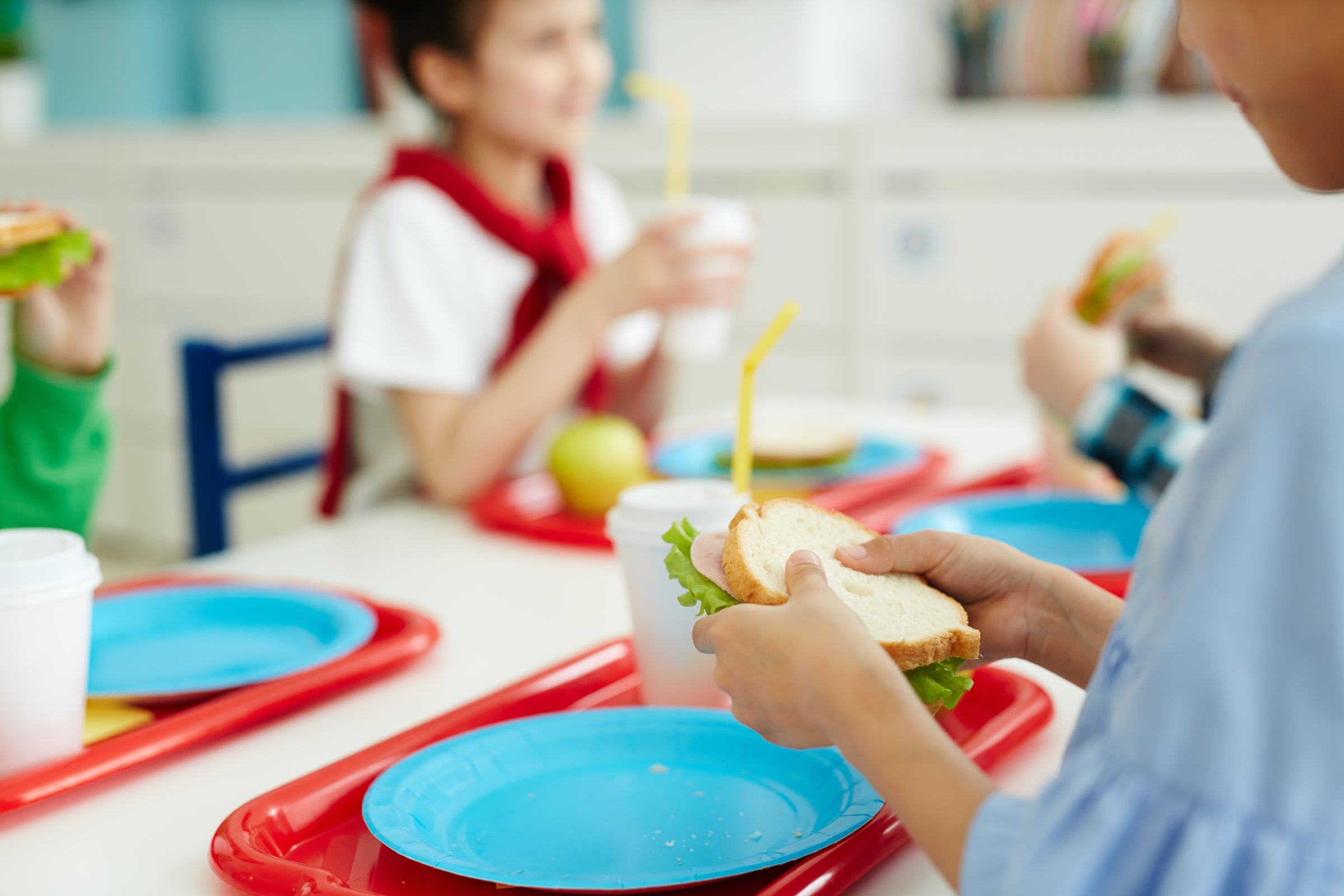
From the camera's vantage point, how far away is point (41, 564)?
25.6 inches

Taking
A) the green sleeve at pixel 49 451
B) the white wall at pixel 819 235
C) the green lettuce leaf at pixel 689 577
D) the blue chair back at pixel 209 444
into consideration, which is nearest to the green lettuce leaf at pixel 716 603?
the green lettuce leaf at pixel 689 577

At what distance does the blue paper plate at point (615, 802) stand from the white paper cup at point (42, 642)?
0.60 feet

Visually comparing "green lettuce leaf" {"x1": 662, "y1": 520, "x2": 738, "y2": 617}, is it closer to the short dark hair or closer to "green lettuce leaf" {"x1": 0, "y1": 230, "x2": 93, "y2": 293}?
"green lettuce leaf" {"x1": 0, "y1": 230, "x2": 93, "y2": 293}

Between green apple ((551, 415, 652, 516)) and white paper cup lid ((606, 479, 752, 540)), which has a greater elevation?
white paper cup lid ((606, 479, 752, 540))

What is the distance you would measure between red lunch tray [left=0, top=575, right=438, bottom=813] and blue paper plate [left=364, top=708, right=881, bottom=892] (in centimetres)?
15

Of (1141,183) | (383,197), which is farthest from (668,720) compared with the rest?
(1141,183)

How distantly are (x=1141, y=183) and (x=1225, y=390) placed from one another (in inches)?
84.2

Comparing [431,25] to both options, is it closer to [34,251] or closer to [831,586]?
[34,251]

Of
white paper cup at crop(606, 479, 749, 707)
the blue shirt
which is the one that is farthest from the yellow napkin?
the blue shirt

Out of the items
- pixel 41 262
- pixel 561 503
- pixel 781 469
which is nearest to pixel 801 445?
pixel 781 469

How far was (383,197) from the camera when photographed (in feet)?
5.16

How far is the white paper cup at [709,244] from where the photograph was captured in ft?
4.38

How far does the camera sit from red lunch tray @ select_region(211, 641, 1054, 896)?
569mm

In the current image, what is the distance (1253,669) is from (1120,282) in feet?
3.33
